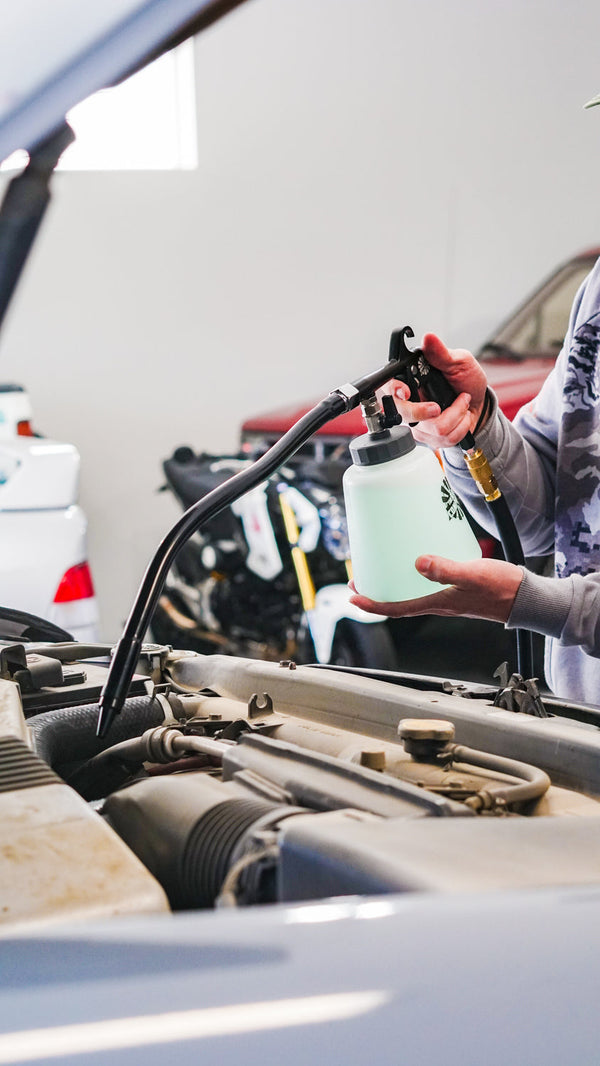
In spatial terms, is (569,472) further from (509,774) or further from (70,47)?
(70,47)

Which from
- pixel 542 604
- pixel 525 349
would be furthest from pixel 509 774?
pixel 525 349

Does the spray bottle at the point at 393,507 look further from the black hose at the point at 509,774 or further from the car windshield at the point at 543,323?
the car windshield at the point at 543,323

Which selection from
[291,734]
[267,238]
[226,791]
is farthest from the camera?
[267,238]

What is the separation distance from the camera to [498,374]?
360 centimetres

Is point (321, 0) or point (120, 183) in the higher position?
point (321, 0)

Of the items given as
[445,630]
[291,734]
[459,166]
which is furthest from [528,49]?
[291,734]

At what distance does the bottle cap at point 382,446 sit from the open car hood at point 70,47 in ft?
1.57

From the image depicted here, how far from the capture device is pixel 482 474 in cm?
131

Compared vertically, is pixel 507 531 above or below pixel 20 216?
below

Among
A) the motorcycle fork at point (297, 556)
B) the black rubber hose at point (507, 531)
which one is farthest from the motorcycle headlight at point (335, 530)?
the black rubber hose at point (507, 531)

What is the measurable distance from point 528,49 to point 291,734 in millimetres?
4482

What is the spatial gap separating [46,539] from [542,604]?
1850 mm

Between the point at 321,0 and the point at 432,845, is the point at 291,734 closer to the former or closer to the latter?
the point at 432,845

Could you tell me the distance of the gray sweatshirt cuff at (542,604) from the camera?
1130mm
